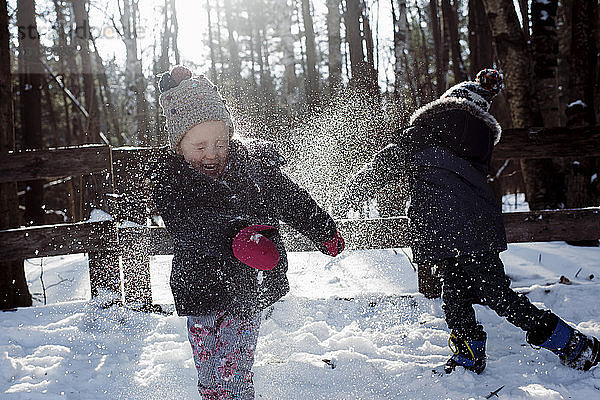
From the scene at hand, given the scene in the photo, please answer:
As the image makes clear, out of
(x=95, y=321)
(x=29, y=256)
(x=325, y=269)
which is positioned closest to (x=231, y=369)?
(x=95, y=321)

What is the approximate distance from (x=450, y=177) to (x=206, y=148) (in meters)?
1.44

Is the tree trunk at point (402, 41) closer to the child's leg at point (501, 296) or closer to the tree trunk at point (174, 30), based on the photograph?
the tree trunk at point (174, 30)

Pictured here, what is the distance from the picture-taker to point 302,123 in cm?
898

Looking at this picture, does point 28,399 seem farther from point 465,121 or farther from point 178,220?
point 465,121

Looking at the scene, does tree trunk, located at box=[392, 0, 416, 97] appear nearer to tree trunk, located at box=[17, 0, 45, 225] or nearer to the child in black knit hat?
tree trunk, located at box=[17, 0, 45, 225]

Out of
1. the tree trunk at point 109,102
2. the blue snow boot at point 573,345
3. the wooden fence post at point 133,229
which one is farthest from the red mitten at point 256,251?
the tree trunk at point 109,102

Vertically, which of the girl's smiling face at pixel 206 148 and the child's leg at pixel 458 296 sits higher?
the girl's smiling face at pixel 206 148

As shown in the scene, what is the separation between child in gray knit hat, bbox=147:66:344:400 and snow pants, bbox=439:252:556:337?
1.09m

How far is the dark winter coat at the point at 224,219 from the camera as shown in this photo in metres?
1.91

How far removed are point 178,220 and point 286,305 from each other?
2289 millimetres

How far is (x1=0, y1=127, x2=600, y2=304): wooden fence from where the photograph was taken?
404cm

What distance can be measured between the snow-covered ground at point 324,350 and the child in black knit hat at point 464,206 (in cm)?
22

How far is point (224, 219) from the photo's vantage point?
191 centimetres

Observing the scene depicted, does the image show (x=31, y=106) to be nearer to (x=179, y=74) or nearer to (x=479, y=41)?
(x=479, y=41)
